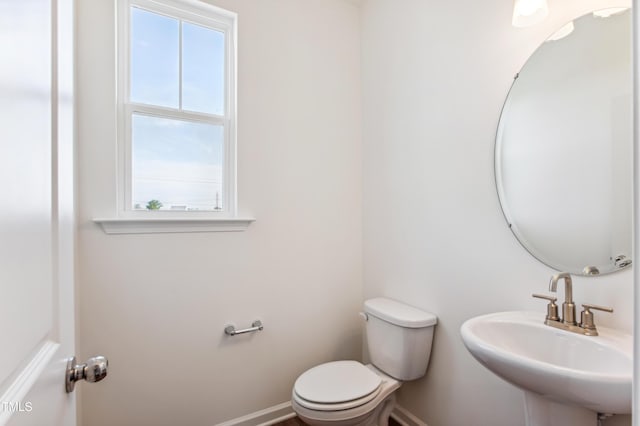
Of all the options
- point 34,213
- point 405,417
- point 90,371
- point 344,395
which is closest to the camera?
point 34,213

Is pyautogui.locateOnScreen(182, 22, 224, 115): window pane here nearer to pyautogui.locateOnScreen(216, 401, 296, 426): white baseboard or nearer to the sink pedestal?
pyautogui.locateOnScreen(216, 401, 296, 426): white baseboard

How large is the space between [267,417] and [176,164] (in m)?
1.52

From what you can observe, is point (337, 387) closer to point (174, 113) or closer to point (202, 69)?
point (174, 113)

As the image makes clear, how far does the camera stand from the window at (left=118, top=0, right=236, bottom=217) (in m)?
1.55

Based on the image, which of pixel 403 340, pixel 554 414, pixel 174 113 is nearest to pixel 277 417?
pixel 403 340

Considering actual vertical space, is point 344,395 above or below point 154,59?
below

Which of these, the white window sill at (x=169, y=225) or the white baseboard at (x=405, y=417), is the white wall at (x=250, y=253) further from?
the white baseboard at (x=405, y=417)

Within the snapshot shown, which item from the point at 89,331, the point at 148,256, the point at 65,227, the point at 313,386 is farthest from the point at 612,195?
the point at 89,331

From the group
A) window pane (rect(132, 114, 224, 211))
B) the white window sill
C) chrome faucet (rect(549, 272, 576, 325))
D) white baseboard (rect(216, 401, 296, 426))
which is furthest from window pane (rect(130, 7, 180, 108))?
chrome faucet (rect(549, 272, 576, 325))

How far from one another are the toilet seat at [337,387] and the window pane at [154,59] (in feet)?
5.18

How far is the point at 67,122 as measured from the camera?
67 centimetres

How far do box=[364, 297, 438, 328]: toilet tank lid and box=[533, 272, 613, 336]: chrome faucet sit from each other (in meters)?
0.58

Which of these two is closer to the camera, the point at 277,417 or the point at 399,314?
the point at 399,314

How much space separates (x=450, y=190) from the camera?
1.52 metres
